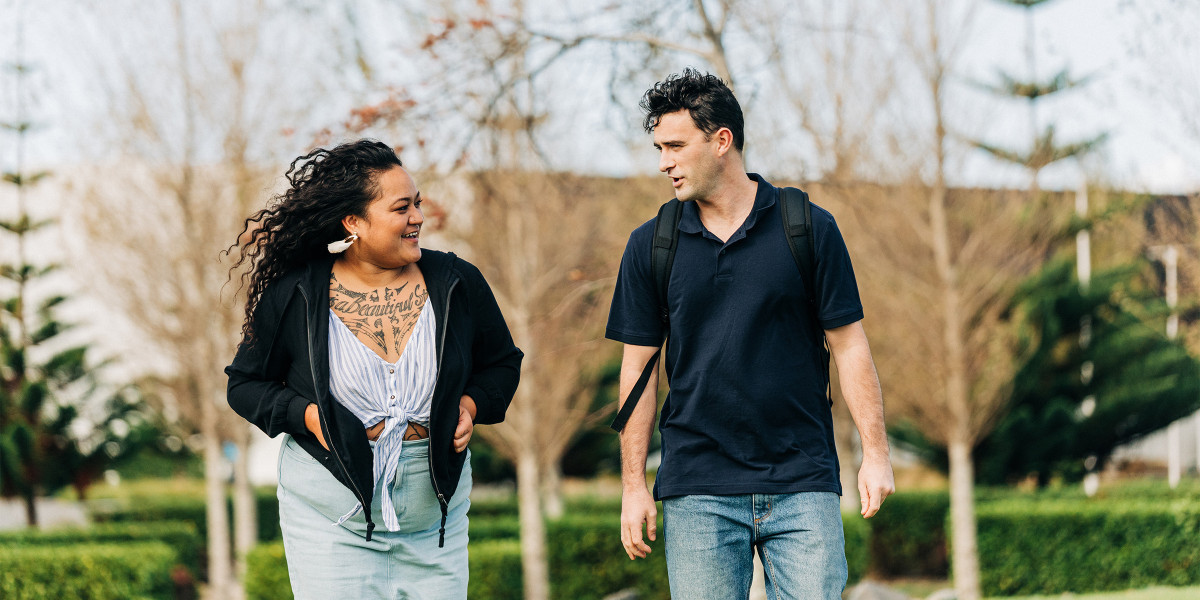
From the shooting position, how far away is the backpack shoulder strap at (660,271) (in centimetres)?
299

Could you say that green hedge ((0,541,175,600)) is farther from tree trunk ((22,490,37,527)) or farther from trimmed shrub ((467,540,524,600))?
tree trunk ((22,490,37,527))

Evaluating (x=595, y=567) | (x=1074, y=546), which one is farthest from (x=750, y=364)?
(x=1074, y=546)

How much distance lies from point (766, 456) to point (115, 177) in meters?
13.2

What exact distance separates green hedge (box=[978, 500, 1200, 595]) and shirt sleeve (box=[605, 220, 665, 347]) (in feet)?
40.7

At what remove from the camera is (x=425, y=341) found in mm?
3047

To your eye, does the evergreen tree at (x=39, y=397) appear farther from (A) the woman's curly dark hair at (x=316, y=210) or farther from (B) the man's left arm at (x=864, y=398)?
(B) the man's left arm at (x=864, y=398)

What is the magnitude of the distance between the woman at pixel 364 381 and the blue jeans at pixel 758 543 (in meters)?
0.68

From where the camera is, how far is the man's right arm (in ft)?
9.48

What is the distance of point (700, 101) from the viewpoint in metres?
2.95

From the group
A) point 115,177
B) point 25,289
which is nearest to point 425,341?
point 115,177

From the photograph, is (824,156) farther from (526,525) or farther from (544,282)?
(526,525)

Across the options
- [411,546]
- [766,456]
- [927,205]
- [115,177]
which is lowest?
[411,546]

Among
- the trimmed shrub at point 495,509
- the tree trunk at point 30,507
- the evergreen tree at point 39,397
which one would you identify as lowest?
the trimmed shrub at point 495,509

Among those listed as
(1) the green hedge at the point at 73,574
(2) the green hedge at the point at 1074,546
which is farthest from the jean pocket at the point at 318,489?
(2) the green hedge at the point at 1074,546
